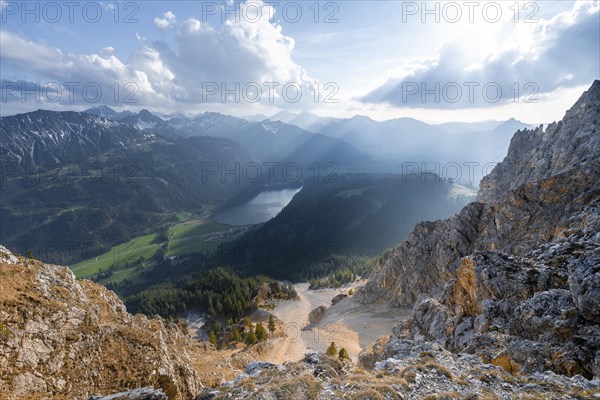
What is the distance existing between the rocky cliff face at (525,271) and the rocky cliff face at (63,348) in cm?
2065

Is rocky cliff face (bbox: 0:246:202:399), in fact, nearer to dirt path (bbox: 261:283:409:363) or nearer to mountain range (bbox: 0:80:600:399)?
mountain range (bbox: 0:80:600:399)

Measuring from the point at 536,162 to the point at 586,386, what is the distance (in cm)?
8321

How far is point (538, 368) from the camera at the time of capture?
61.2 feet

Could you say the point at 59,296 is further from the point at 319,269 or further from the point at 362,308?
the point at 319,269

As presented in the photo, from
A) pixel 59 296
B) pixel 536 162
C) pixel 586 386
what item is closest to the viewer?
pixel 586 386

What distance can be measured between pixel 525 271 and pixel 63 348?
117ft

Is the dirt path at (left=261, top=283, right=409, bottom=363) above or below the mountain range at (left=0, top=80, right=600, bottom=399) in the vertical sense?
below

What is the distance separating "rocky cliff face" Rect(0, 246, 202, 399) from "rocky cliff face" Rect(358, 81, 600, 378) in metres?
20.7

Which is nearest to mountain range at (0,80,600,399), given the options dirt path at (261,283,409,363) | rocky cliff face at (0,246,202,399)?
rocky cliff face at (0,246,202,399)

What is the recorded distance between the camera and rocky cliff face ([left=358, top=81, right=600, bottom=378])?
2003cm

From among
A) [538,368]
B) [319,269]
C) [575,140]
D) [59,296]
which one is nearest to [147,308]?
[319,269]

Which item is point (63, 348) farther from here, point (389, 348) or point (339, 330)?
point (339, 330)

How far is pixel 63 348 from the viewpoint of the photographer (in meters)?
17.8

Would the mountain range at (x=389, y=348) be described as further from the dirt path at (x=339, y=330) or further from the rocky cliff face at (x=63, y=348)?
the dirt path at (x=339, y=330)
